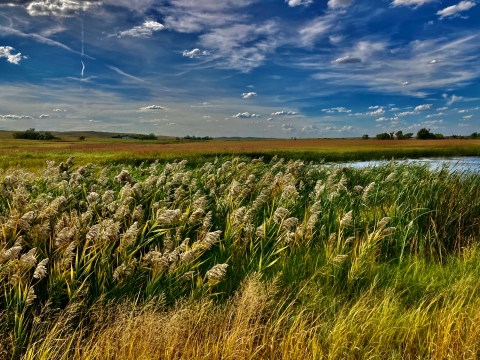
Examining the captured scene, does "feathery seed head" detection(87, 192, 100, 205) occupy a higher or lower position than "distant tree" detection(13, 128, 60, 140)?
lower

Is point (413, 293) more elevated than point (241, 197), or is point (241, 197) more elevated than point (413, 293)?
point (241, 197)

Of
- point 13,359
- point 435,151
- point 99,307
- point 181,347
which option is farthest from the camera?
point 435,151

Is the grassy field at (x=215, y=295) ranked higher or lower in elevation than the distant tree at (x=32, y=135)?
lower

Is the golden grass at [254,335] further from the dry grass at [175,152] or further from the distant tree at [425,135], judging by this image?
the distant tree at [425,135]

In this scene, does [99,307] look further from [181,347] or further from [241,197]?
[241,197]

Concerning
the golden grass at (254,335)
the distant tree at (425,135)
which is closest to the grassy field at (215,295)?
the golden grass at (254,335)

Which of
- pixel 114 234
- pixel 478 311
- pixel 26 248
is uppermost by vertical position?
pixel 114 234

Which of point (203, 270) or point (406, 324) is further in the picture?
point (203, 270)

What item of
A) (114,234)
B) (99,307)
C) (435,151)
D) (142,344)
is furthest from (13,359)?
(435,151)

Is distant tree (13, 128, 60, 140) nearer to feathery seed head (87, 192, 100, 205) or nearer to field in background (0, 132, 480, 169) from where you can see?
field in background (0, 132, 480, 169)

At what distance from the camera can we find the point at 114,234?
12.6 ft

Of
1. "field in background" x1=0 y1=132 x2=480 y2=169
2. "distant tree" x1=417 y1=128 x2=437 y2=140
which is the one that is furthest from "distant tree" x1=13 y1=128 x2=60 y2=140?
"distant tree" x1=417 y1=128 x2=437 y2=140

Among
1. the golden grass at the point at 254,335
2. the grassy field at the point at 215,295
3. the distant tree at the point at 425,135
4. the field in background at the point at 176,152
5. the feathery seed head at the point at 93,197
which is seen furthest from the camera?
the distant tree at the point at 425,135

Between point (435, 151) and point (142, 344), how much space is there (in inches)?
1861
